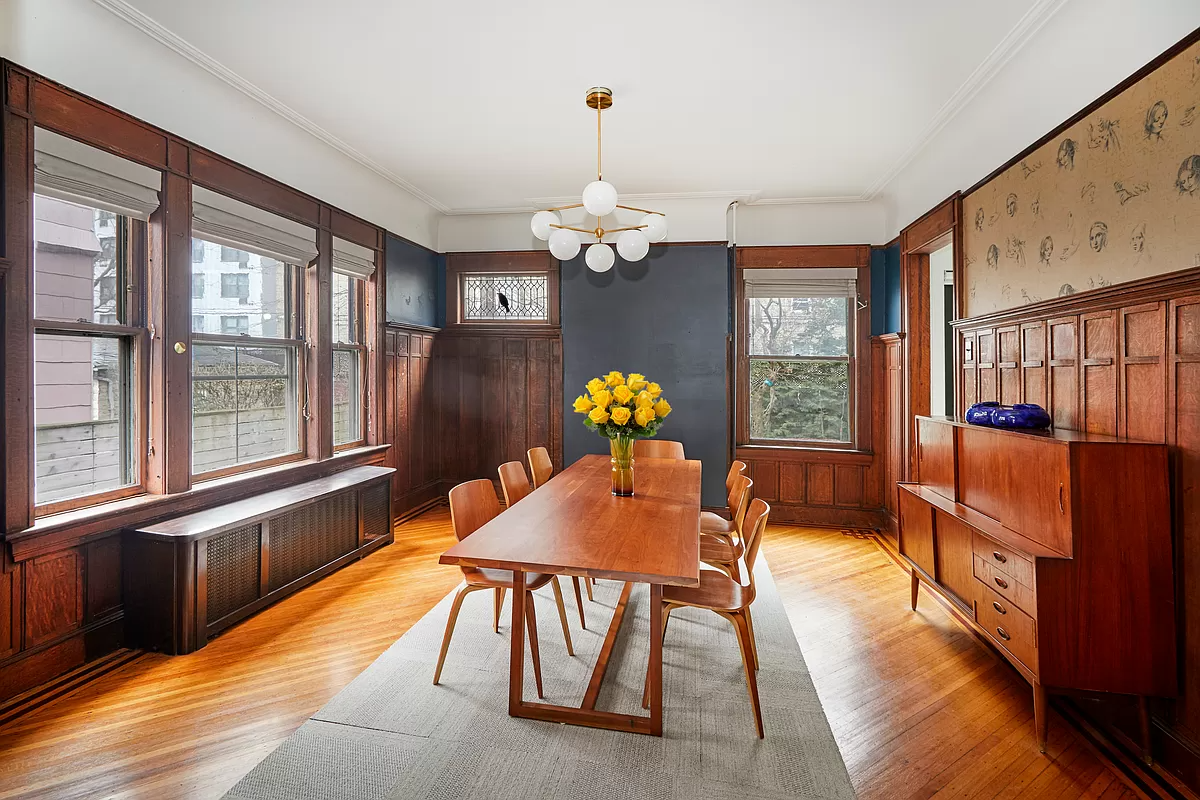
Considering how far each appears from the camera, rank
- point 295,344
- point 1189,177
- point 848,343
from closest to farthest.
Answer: point 1189,177
point 295,344
point 848,343

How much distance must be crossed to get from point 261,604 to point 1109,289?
4.46m

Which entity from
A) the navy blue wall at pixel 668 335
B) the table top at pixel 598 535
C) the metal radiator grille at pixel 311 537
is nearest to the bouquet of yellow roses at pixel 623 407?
the table top at pixel 598 535

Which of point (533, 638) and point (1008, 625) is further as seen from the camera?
point (533, 638)

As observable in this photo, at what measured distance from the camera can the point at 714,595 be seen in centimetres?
224

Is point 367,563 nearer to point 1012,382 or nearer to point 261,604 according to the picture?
point 261,604

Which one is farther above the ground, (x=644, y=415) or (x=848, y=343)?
(x=848, y=343)

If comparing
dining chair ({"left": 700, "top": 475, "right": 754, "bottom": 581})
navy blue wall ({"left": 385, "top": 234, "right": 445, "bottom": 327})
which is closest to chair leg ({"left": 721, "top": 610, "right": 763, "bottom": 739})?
dining chair ({"left": 700, "top": 475, "right": 754, "bottom": 581})

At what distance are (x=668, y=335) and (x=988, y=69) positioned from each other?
3.00 meters

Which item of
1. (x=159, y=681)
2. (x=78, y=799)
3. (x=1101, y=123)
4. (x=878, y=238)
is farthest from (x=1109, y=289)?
(x=159, y=681)

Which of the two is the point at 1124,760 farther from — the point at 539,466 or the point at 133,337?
the point at 133,337

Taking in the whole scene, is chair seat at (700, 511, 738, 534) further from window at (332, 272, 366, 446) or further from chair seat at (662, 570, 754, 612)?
window at (332, 272, 366, 446)

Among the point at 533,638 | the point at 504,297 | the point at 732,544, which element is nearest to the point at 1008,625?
the point at 732,544

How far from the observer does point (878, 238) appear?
5.11 metres

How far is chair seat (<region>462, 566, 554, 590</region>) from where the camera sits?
238 cm
